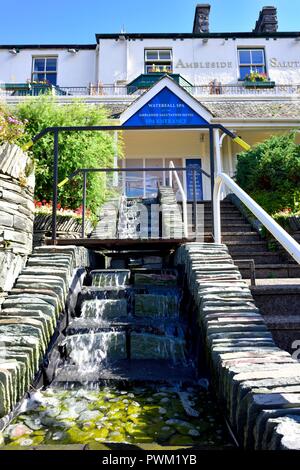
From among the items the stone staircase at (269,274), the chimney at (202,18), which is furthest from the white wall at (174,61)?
the stone staircase at (269,274)

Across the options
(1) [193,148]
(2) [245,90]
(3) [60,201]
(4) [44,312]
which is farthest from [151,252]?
(2) [245,90]

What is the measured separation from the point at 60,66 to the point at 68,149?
1231 centimetres

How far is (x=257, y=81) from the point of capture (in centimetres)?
1681

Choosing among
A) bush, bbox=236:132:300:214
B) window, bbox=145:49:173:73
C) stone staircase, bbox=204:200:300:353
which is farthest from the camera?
window, bbox=145:49:173:73

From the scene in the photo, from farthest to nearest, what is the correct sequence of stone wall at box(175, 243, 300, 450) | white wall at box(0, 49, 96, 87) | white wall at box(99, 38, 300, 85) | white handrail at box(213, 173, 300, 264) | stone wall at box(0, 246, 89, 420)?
white wall at box(0, 49, 96, 87)
white wall at box(99, 38, 300, 85)
stone wall at box(0, 246, 89, 420)
white handrail at box(213, 173, 300, 264)
stone wall at box(175, 243, 300, 450)

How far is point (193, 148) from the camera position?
1461 centimetres

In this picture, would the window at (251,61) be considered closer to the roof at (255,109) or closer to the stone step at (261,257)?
the roof at (255,109)

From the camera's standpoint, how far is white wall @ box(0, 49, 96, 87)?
1775 cm

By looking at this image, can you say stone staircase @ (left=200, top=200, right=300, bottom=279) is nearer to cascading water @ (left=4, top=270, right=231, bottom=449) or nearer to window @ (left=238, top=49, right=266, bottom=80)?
cascading water @ (left=4, top=270, right=231, bottom=449)

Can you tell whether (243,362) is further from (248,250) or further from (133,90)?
(133,90)

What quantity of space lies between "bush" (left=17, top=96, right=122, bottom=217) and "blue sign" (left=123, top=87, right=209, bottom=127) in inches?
124

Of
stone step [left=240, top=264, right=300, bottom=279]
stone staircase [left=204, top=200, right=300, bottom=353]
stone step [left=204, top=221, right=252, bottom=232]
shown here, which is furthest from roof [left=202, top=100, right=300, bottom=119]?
stone step [left=240, top=264, right=300, bottom=279]

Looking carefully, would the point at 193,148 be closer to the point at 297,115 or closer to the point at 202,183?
the point at 202,183

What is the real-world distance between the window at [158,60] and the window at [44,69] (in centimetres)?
465
